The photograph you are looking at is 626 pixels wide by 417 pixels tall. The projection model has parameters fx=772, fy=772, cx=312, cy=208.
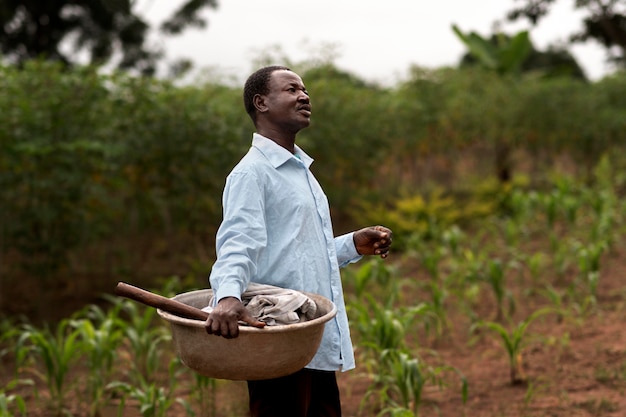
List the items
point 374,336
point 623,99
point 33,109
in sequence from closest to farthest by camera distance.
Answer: point 374,336 < point 33,109 < point 623,99

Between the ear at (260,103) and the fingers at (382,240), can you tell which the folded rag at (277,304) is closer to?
the fingers at (382,240)

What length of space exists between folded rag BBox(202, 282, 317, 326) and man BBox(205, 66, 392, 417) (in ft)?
0.19

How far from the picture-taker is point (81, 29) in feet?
45.0

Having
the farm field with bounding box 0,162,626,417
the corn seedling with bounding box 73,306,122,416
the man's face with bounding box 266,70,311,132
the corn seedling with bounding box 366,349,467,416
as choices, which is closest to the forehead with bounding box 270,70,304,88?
the man's face with bounding box 266,70,311,132

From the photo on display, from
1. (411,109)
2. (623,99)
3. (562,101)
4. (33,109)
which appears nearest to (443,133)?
(411,109)

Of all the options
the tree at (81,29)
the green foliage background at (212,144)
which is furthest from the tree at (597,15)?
the tree at (81,29)

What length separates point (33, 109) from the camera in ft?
20.0

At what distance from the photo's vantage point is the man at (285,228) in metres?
2.37

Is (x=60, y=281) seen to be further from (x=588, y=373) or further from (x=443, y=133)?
(x=443, y=133)

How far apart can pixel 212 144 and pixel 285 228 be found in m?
4.65

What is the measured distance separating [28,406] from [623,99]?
41.7 feet

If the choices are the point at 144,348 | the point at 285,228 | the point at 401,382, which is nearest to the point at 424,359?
the point at 401,382

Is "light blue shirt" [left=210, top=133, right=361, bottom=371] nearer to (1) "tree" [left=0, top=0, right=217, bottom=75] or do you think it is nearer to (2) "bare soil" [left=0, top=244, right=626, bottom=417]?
(2) "bare soil" [left=0, top=244, right=626, bottom=417]

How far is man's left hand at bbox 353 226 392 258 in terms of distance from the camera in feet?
8.55
